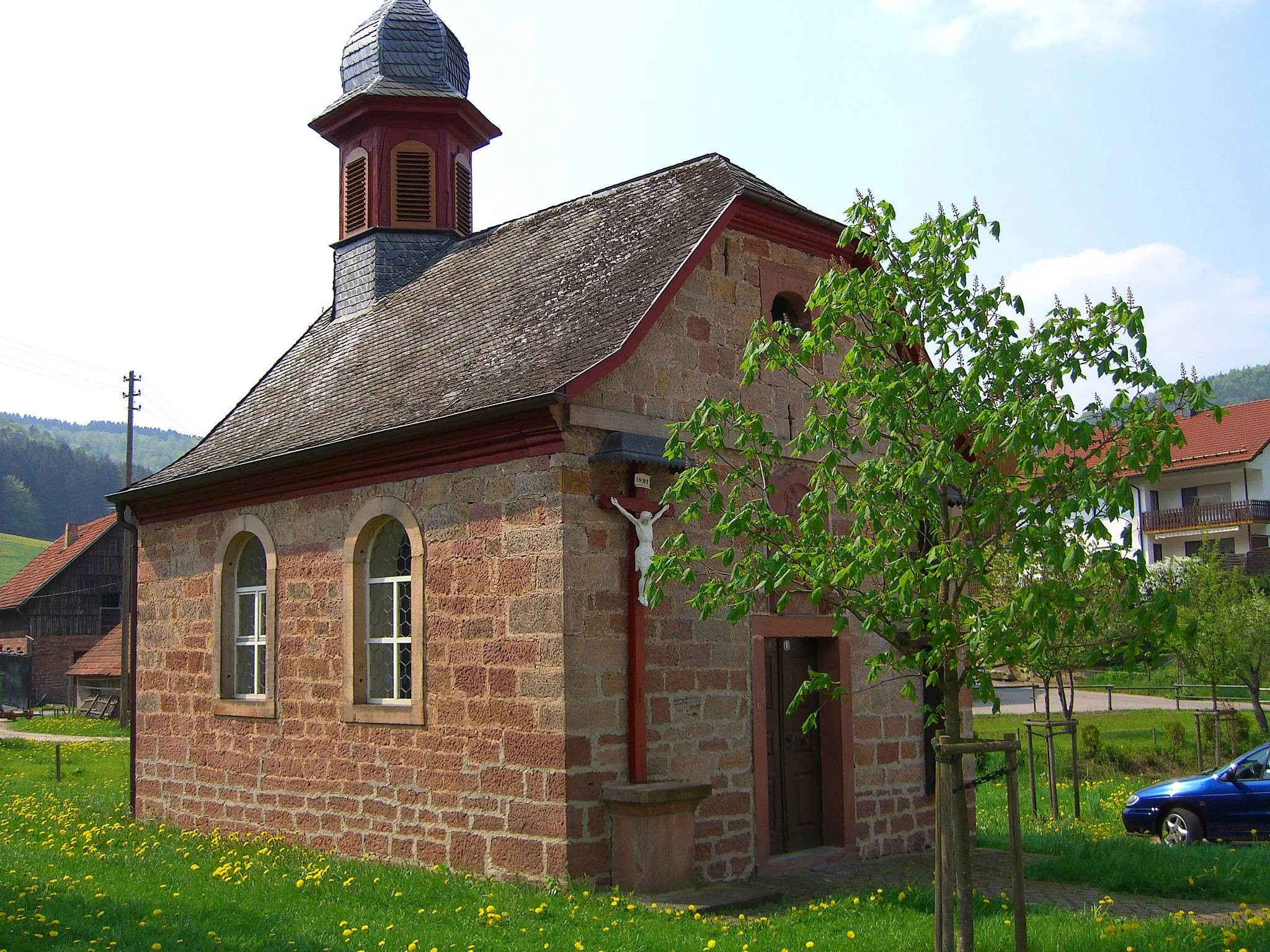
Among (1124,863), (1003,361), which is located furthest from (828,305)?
(1124,863)

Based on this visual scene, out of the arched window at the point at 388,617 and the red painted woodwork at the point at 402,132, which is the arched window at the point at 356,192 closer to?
the red painted woodwork at the point at 402,132

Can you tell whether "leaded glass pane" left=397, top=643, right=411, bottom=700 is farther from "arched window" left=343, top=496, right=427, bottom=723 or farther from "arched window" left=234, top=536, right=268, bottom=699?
"arched window" left=234, top=536, right=268, bottom=699

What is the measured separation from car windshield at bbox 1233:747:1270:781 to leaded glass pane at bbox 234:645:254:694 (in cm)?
1093

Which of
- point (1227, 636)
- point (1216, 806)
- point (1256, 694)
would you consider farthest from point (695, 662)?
point (1256, 694)

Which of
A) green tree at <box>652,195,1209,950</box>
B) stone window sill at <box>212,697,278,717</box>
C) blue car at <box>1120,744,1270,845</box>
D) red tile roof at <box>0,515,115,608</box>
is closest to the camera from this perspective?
green tree at <box>652,195,1209,950</box>

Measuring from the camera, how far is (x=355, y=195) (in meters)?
16.8

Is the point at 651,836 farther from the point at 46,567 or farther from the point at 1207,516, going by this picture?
the point at 46,567

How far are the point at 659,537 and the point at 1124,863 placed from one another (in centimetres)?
471

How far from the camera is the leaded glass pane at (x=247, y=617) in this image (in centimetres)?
1325

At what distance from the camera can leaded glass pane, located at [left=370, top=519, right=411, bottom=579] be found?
36.9 ft

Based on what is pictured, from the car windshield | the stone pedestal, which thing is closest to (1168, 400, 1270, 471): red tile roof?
the car windshield

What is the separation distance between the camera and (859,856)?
11438mm

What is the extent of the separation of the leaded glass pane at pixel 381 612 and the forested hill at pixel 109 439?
503 feet

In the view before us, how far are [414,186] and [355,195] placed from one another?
3.03 feet
